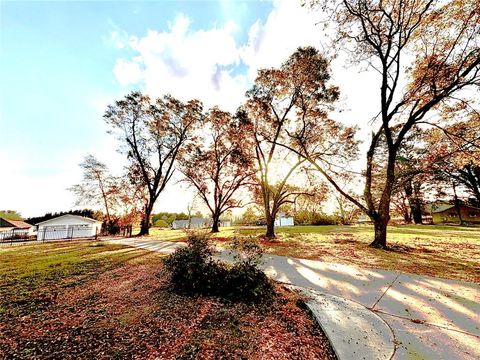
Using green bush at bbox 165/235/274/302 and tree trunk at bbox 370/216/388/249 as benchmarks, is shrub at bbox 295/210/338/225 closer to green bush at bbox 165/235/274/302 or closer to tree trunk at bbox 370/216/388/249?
tree trunk at bbox 370/216/388/249

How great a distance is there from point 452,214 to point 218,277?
165 ft

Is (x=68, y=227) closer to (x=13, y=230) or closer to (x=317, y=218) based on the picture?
(x=13, y=230)

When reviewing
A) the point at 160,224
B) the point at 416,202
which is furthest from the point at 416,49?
the point at 160,224

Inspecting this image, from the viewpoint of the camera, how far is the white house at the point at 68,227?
23938mm

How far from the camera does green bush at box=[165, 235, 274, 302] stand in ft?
14.2

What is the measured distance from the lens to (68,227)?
25.5 meters

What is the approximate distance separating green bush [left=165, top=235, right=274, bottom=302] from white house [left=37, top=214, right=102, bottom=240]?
78.8 ft

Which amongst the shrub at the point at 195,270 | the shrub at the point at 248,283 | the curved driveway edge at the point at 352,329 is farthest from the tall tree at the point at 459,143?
the shrub at the point at 195,270

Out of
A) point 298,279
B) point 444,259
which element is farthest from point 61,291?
point 444,259

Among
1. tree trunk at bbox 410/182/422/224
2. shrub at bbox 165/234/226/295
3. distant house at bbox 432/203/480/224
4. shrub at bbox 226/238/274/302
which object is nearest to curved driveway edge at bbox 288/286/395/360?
shrub at bbox 226/238/274/302

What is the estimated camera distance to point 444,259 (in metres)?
7.70

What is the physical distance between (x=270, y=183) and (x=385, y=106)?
8476 millimetres

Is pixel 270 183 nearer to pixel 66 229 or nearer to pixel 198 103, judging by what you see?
pixel 198 103

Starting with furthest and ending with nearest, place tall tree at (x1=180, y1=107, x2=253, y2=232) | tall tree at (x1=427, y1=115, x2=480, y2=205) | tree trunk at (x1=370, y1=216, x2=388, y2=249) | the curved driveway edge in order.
Answer: 1. tall tree at (x1=180, y1=107, x2=253, y2=232)
2. tree trunk at (x1=370, y1=216, x2=388, y2=249)
3. tall tree at (x1=427, y1=115, x2=480, y2=205)
4. the curved driveway edge
